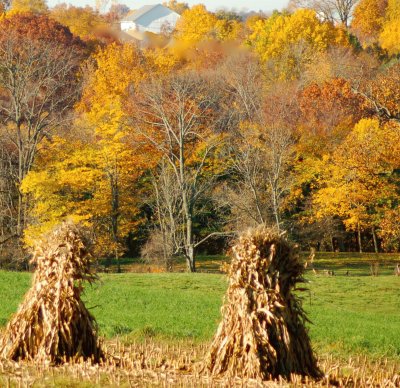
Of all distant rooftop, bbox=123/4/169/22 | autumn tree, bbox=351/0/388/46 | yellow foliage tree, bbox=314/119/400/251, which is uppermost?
distant rooftop, bbox=123/4/169/22

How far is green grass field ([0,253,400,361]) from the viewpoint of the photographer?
54.4ft

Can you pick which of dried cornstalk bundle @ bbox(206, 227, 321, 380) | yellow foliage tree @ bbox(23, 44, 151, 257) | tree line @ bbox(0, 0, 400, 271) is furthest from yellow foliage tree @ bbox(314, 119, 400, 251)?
dried cornstalk bundle @ bbox(206, 227, 321, 380)

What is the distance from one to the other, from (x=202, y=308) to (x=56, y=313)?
1386cm

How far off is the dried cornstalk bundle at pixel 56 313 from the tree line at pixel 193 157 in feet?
72.2

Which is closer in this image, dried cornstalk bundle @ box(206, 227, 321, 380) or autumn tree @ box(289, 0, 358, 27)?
dried cornstalk bundle @ box(206, 227, 321, 380)

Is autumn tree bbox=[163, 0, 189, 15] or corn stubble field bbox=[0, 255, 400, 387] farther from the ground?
autumn tree bbox=[163, 0, 189, 15]

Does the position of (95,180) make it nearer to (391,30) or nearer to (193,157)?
(193,157)

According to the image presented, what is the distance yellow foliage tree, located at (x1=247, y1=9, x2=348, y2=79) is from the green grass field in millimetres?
54900

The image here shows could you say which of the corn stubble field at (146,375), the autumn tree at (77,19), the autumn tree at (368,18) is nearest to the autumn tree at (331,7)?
the autumn tree at (368,18)

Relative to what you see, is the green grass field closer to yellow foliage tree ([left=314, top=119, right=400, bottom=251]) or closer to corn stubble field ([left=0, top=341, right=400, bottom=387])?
corn stubble field ([left=0, top=341, right=400, bottom=387])

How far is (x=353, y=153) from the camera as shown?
42125 mm

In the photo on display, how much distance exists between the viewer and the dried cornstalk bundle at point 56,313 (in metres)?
9.64

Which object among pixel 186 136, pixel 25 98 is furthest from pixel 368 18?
pixel 25 98

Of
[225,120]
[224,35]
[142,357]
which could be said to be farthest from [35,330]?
[224,35]
